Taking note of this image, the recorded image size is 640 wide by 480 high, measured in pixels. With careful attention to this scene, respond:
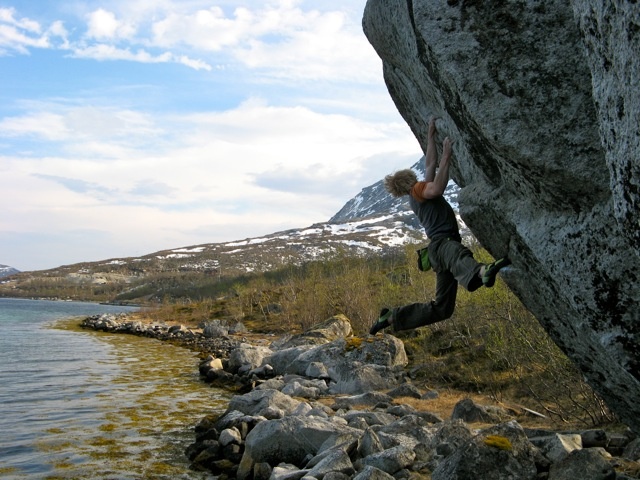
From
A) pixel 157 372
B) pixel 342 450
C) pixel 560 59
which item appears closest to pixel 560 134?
pixel 560 59

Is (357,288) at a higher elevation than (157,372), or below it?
higher

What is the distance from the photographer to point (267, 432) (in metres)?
12.5

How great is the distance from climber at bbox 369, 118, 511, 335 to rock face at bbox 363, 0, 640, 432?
61 cm

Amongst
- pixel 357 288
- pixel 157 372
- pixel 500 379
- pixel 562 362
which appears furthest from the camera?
pixel 357 288

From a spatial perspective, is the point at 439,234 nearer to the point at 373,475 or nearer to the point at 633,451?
the point at 373,475

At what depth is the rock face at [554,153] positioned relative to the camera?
544 cm

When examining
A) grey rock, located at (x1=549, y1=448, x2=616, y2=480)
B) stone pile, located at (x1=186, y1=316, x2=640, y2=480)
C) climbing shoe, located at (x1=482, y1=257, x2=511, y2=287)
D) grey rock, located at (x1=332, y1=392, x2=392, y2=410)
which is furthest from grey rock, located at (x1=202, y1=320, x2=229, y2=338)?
climbing shoe, located at (x1=482, y1=257, x2=511, y2=287)

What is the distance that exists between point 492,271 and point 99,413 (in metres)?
15.5

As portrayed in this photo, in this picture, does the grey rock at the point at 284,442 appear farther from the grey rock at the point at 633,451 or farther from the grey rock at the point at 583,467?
the grey rock at the point at 633,451

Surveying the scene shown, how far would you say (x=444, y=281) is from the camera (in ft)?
28.6

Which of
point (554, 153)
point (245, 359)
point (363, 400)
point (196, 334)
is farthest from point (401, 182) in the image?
point (196, 334)

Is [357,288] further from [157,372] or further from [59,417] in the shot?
[59,417]

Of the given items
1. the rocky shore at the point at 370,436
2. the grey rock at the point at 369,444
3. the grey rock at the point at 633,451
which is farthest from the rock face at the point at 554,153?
the grey rock at the point at 369,444

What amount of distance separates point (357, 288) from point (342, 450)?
28629mm
